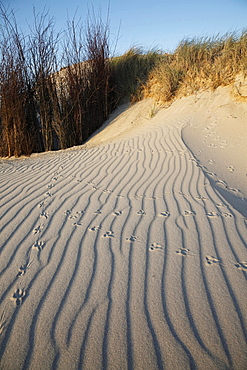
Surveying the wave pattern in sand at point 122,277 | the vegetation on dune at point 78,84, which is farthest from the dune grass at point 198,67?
the wave pattern in sand at point 122,277

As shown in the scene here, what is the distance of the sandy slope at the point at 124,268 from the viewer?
53.6 inches

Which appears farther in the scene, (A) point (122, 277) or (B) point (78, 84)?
(B) point (78, 84)

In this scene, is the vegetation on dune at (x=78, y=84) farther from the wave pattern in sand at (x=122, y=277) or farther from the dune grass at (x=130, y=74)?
the wave pattern in sand at (x=122, y=277)

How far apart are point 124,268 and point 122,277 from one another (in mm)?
97

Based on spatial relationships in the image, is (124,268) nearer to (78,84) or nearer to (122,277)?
(122,277)

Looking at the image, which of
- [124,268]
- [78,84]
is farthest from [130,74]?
[124,268]

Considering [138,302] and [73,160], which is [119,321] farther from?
[73,160]

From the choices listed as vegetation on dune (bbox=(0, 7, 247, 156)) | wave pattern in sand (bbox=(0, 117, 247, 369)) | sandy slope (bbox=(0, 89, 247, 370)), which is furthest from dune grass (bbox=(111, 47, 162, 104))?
wave pattern in sand (bbox=(0, 117, 247, 369))

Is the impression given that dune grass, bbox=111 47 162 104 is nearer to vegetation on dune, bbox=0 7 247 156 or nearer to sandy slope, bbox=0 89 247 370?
vegetation on dune, bbox=0 7 247 156

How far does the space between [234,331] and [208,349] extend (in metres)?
0.20

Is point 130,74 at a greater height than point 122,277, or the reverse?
point 130,74

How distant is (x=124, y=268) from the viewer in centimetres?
192

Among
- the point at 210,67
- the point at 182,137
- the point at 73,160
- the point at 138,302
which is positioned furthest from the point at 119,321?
the point at 210,67

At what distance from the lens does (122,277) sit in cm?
184
